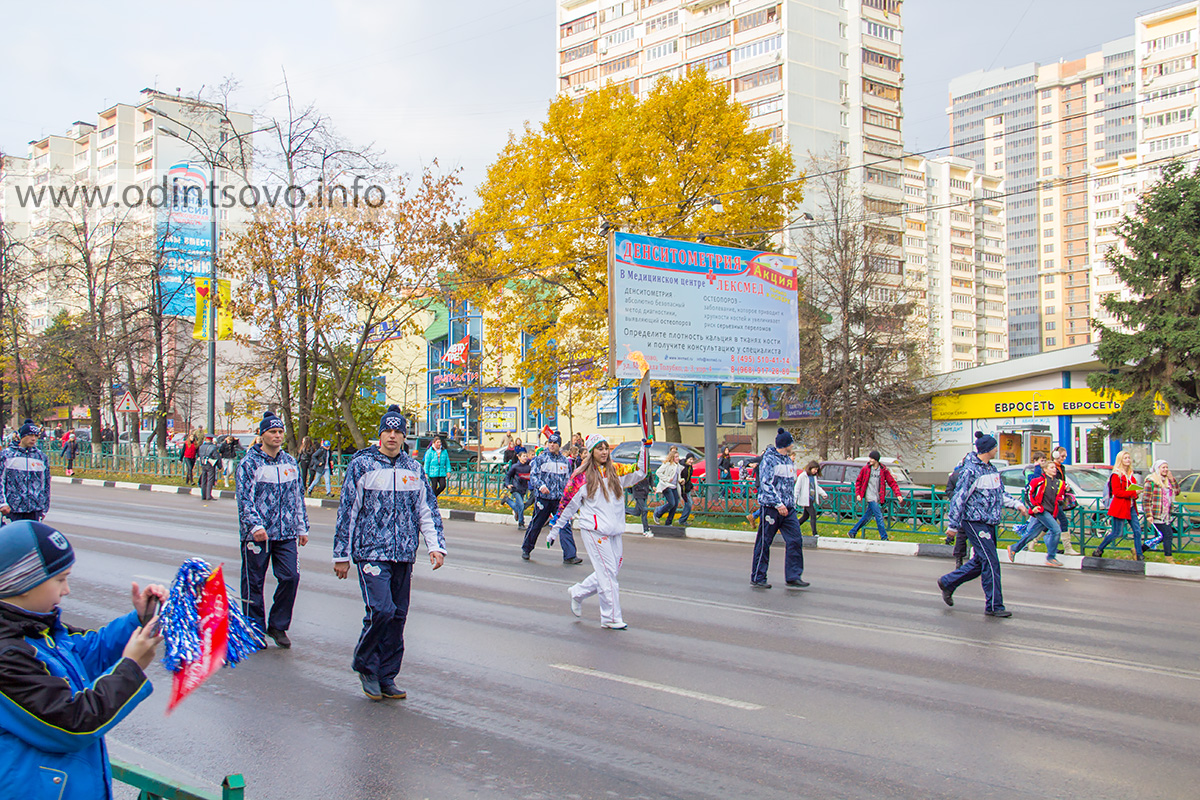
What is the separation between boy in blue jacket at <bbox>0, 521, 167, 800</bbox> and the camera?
231 cm

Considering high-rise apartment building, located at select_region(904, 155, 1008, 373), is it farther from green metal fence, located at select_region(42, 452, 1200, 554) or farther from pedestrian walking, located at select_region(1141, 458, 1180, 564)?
pedestrian walking, located at select_region(1141, 458, 1180, 564)

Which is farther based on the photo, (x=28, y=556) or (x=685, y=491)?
(x=685, y=491)

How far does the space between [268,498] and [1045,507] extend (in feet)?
37.9

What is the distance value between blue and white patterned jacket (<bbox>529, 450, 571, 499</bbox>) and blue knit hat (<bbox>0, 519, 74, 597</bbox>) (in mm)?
11966

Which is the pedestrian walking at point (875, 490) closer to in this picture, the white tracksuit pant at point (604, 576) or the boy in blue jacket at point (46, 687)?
the white tracksuit pant at point (604, 576)

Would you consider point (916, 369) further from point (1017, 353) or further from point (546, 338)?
point (1017, 353)

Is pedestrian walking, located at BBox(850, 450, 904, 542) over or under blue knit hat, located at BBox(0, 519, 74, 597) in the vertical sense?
under

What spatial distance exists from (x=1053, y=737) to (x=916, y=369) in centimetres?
3563

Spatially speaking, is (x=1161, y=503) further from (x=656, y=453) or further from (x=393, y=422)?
(x=656, y=453)

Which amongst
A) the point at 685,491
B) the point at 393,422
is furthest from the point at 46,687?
the point at 685,491

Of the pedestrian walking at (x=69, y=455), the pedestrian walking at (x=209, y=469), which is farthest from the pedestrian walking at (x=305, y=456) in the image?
the pedestrian walking at (x=69, y=455)

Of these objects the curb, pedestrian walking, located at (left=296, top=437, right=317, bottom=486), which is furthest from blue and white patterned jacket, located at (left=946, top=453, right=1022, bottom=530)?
pedestrian walking, located at (left=296, top=437, right=317, bottom=486)

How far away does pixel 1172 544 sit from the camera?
1509 cm

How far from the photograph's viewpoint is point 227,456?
2970 centimetres
